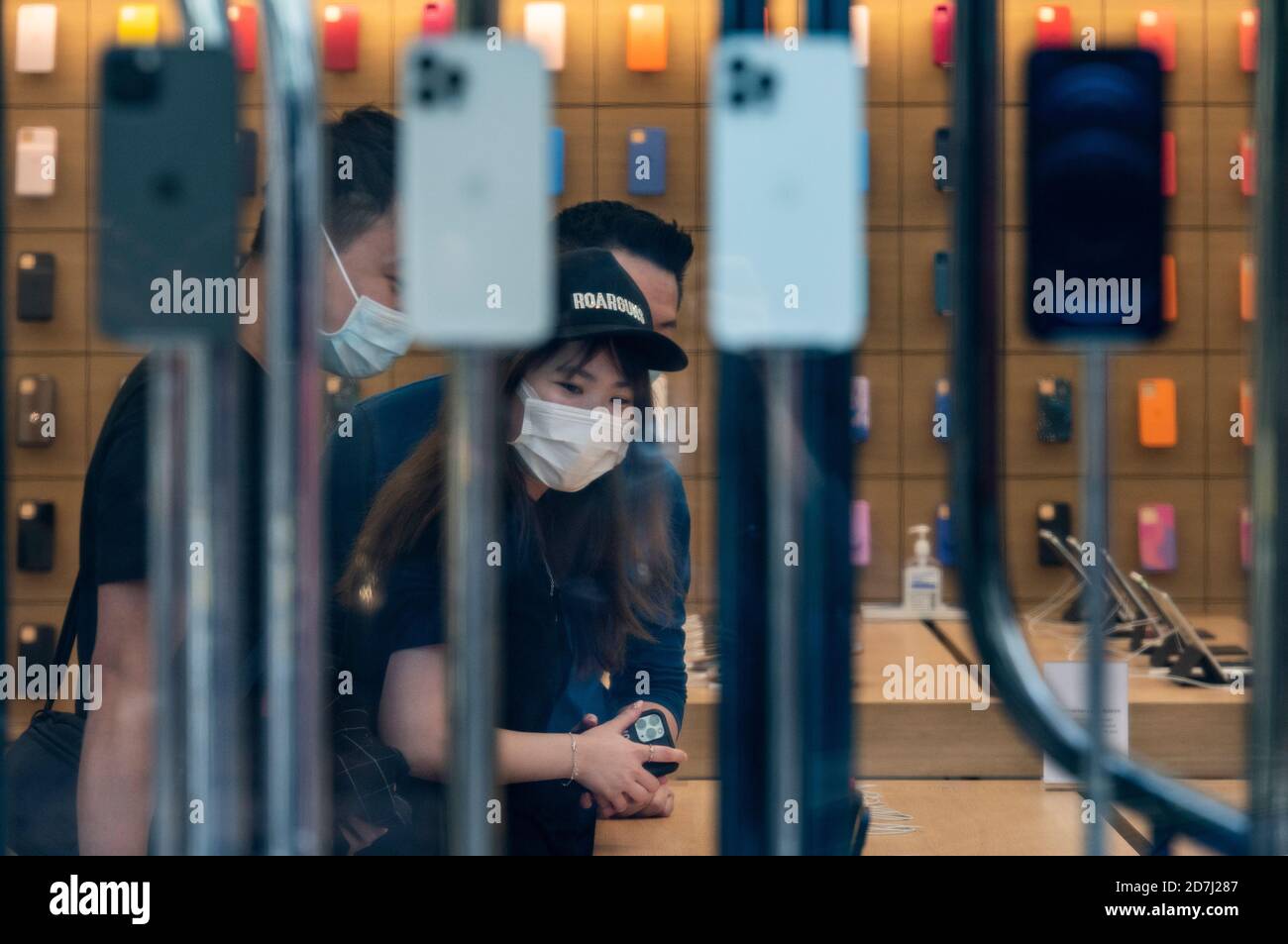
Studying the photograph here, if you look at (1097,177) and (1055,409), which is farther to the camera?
(1055,409)

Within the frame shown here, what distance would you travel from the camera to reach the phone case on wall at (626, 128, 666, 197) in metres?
1.61

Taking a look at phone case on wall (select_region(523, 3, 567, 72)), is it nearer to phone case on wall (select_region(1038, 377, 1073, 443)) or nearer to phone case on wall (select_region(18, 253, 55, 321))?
phone case on wall (select_region(18, 253, 55, 321))

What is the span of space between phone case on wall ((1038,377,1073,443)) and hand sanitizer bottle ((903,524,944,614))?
40cm

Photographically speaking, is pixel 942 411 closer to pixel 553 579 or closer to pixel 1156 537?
pixel 553 579

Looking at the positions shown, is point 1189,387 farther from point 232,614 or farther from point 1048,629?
point 232,614

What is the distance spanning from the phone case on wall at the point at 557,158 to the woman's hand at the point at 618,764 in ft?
1.98

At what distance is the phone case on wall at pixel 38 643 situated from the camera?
4.81ft

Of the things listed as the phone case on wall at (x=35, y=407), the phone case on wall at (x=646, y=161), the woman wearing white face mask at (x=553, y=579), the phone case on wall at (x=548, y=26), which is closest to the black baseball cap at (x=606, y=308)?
the woman wearing white face mask at (x=553, y=579)

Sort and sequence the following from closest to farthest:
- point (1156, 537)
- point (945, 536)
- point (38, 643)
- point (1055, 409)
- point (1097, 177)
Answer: point (1097, 177) → point (945, 536) → point (38, 643) → point (1055, 409) → point (1156, 537)

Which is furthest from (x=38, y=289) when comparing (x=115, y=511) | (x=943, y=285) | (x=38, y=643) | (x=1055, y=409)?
(x=1055, y=409)

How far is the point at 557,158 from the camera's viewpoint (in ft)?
5.20

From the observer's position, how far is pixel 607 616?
1556 millimetres

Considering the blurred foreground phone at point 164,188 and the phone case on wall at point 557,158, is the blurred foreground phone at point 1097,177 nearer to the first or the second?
the phone case on wall at point 557,158

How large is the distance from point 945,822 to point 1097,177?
86 centimetres
